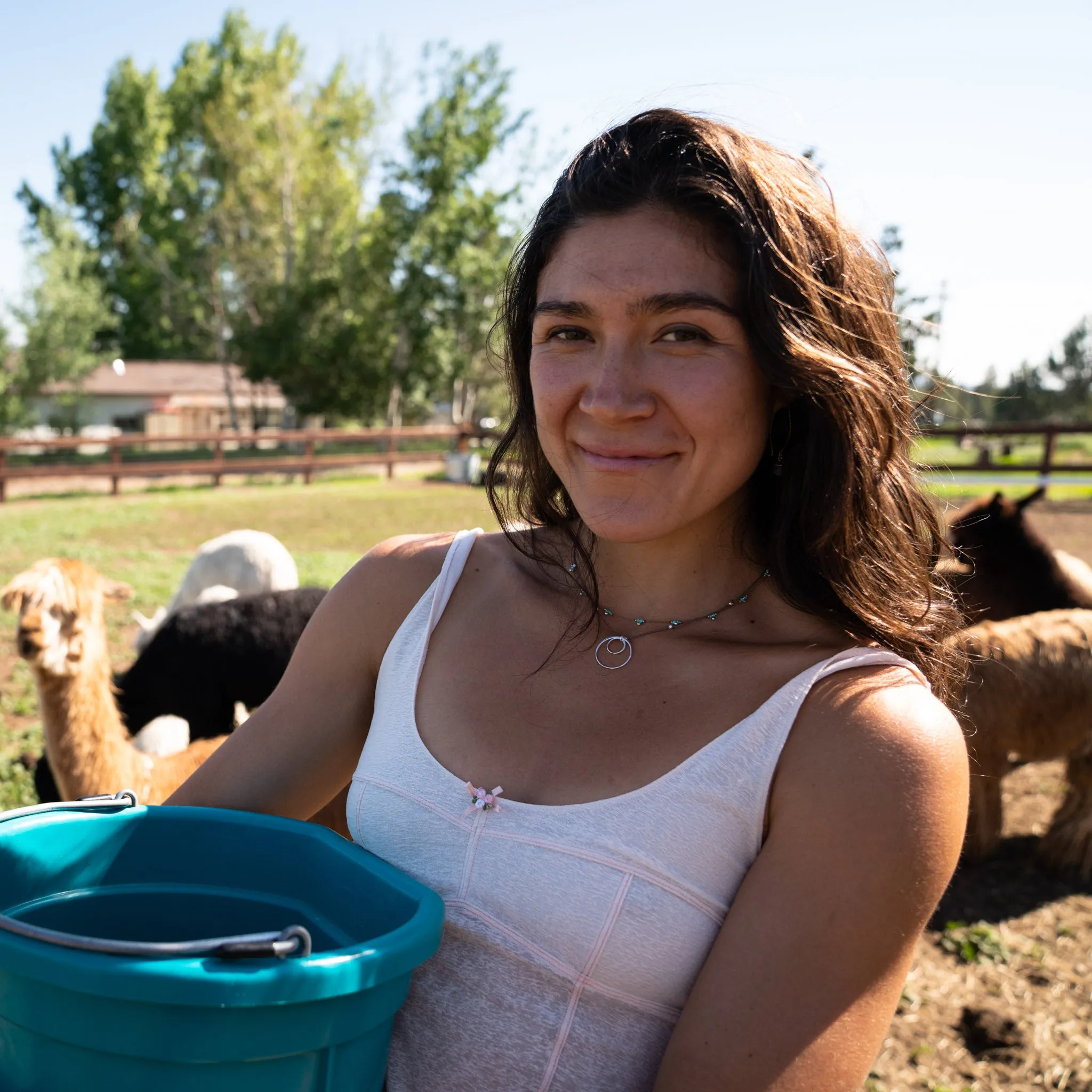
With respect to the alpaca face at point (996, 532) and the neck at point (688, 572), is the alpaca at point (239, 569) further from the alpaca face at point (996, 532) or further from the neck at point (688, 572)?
the neck at point (688, 572)

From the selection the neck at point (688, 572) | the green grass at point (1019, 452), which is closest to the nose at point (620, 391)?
the neck at point (688, 572)

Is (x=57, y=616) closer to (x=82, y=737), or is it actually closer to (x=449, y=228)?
(x=82, y=737)

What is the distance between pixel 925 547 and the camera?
Result: 1647 millimetres

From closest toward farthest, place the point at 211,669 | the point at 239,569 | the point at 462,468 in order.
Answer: the point at 211,669 → the point at 239,569 → the point at 462,468

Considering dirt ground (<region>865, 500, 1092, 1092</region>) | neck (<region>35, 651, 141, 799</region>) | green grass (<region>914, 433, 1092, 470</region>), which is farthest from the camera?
green grass (<region>914, 433, 1092, 470</region>)

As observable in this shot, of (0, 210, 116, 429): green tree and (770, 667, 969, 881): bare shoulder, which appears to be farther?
(0, 210, 116, 429): green tree

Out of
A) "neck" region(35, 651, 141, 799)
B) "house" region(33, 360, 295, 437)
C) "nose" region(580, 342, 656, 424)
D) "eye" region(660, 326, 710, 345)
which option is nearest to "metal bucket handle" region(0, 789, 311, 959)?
"nose" region(580, 342, 656, 424)

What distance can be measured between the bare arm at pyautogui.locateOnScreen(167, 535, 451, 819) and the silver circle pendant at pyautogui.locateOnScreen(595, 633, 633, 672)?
1.06 ft

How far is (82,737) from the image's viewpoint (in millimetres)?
3729

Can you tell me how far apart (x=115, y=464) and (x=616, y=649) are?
20139 mm

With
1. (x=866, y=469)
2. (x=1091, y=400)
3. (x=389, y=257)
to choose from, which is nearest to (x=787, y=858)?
(x=866, y=469)

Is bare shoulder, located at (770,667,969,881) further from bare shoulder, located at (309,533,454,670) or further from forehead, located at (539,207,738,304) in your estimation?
bare shoulder, located at (309,533,454,670)

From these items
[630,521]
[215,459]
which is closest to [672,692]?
[630,521]

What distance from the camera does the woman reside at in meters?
1.25
